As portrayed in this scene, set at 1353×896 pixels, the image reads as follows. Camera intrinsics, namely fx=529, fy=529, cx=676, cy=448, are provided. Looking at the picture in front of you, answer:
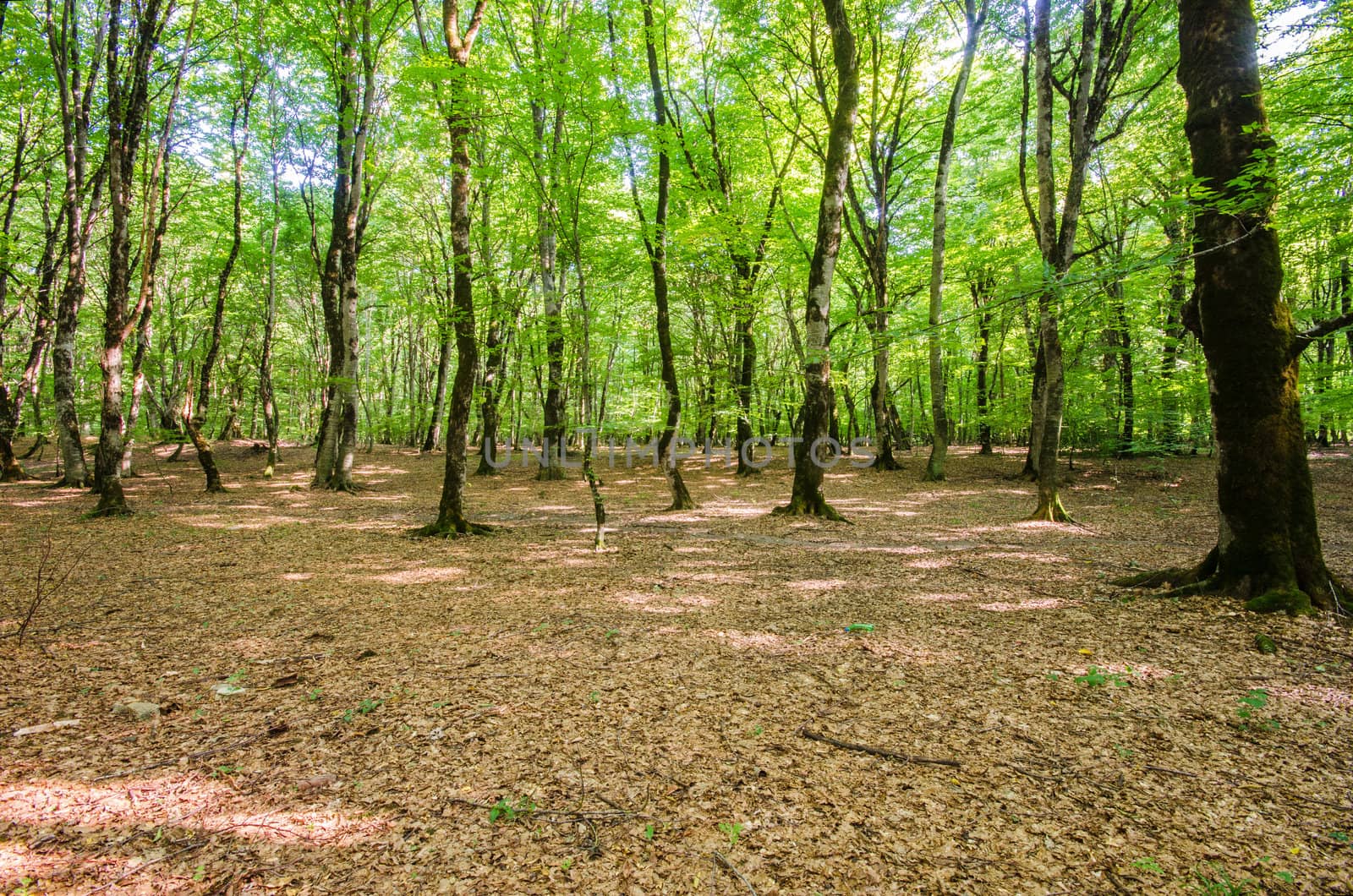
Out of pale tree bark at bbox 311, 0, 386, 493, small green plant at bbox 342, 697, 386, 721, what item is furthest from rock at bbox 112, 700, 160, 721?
pale tree bark at bbox 311, 0, 386, 493

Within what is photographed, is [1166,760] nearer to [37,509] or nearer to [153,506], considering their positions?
[153,506]

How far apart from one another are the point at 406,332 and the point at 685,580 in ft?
97.2

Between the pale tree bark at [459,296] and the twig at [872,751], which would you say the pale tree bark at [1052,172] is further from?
the pale tree bark at [459,296]

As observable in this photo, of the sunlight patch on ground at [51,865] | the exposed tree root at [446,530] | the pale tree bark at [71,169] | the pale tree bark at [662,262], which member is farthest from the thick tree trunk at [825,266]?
the pale tree bark at [71,169]

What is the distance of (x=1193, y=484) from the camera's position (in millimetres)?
11938

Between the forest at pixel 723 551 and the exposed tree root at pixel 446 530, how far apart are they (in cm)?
6

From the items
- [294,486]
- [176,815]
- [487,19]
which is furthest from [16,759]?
[487,19]

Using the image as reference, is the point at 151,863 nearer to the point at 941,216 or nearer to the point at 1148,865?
the point at 1148,865

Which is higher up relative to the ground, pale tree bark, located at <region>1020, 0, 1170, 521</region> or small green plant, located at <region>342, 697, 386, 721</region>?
pale tree bark, located at <region>1020, 0, 1170, 521</region>

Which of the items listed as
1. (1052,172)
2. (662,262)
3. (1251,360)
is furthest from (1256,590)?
(662,262)

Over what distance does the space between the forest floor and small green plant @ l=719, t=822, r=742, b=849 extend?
0.04ft

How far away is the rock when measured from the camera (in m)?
3.18

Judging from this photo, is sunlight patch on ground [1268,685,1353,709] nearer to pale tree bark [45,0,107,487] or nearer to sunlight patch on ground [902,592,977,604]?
sunlight patch on ground [902,592,977,604]

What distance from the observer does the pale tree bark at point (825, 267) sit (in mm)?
8953
